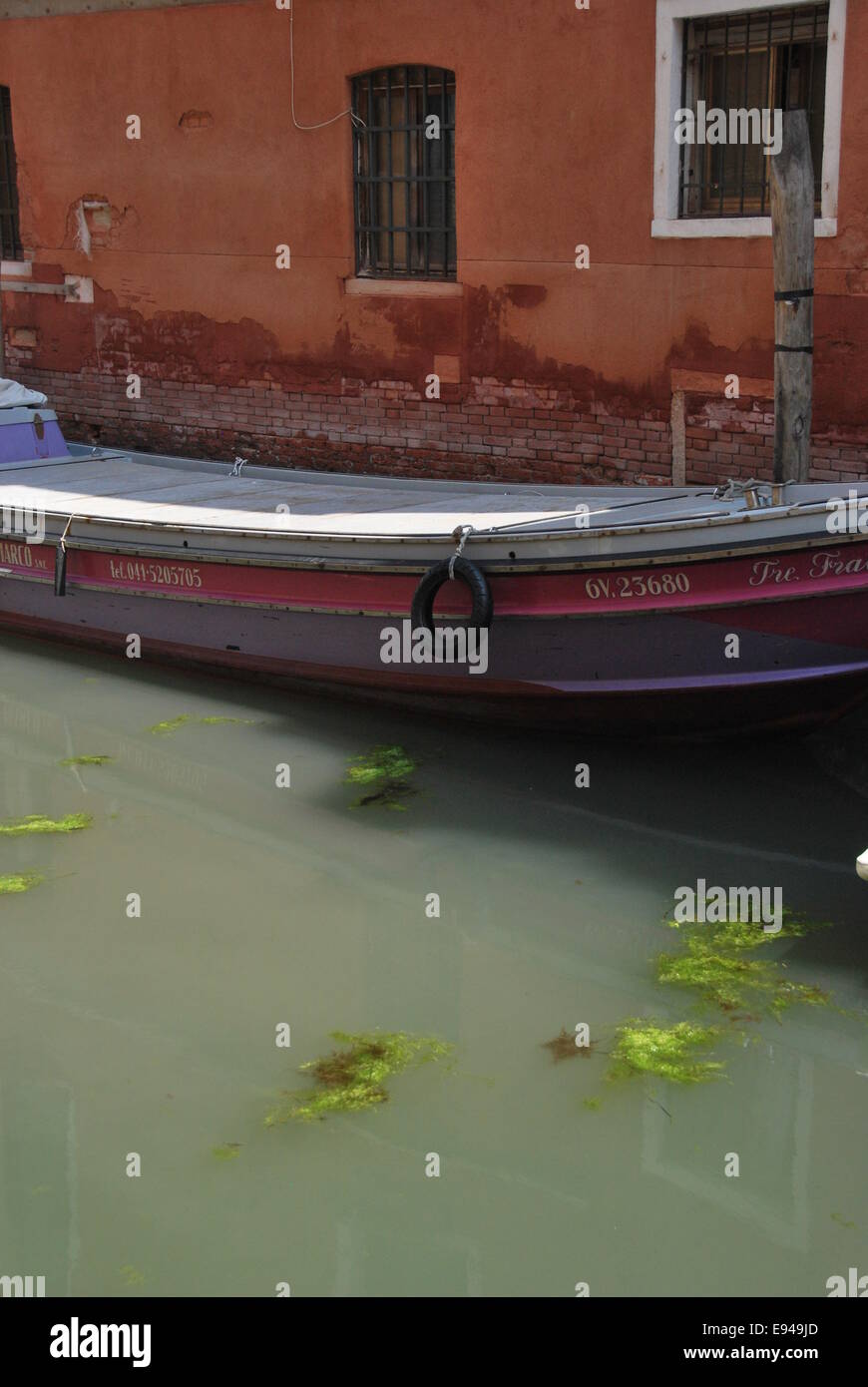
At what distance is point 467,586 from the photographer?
21.5 feet

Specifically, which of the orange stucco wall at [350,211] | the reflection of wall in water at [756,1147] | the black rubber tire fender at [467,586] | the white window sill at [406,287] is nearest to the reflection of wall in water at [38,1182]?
the reflection of wall in water at [756,1147]

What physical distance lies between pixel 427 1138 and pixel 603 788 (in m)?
2.55

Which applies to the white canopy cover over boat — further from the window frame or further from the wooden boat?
the window frame

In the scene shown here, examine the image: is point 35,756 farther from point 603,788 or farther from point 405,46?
point 405,46

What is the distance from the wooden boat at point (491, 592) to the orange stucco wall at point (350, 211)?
1453 mm

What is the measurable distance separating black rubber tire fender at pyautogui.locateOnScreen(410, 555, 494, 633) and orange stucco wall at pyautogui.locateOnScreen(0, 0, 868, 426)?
265 cm

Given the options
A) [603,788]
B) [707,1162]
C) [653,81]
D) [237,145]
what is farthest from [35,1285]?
[237,145]

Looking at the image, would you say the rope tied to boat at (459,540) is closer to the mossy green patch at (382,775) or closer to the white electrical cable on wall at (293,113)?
the mossy green patch at (382,775)

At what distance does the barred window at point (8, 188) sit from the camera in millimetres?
12547

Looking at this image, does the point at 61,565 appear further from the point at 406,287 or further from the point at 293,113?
the point at 293,113

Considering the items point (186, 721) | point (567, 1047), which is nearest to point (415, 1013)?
point (567, 1047)

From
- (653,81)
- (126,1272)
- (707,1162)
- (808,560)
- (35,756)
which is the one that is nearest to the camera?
(126,1272)

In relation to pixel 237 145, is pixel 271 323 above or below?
below

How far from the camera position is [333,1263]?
3686mm
